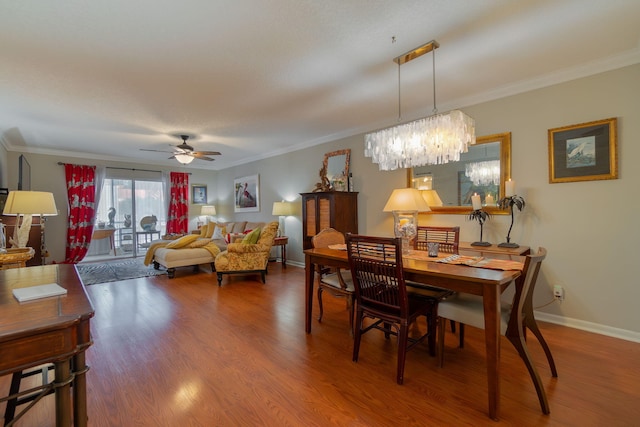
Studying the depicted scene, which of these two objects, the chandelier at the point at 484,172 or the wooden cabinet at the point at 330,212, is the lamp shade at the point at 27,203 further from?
the chandelier at the point at 484,172

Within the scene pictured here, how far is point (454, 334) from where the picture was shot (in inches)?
105

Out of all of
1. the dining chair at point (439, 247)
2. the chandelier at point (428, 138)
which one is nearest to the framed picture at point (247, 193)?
the chandelier at point (428, 138)

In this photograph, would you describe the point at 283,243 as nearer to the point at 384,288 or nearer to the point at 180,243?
the point at 180,243

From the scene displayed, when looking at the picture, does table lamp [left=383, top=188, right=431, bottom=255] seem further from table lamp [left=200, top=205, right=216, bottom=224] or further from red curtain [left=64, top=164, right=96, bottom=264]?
red curtain [left=64, top=164, right=96, bottom=264]

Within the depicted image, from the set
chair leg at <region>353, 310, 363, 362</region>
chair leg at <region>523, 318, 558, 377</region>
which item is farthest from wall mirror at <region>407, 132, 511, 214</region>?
chair leg at <region>353, 310, 363, 362</region>

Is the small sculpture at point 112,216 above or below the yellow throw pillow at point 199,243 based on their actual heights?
above

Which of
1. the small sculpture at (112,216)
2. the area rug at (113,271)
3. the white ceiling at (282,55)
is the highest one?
the white ceiling at (282,55)

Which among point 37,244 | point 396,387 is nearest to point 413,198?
point 396,387

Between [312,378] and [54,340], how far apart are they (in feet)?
4.91

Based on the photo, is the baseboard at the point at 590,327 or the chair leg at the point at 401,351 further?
the baseboard at the point at 590,327

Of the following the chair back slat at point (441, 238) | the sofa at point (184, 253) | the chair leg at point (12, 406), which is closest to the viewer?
the chair leg at point (12, 406)

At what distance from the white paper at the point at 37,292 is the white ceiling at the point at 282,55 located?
69.3 inches

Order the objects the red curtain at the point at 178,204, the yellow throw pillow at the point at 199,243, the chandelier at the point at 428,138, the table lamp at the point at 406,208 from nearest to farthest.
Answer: the chandelier at the point at 428,138, the table lamp at the point at 406,208, the yellow throw pillow at the point at 199,243, the red curtain at the point at 178,204

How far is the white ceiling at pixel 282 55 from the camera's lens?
1.92m
